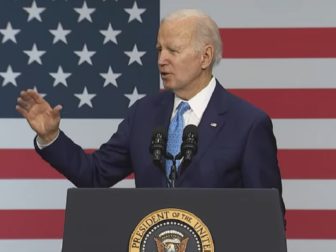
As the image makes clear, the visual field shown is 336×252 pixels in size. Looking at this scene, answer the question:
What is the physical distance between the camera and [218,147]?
1897 millimetres

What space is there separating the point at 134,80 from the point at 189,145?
1428mm

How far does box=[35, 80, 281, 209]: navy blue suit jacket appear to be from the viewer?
1.88 m

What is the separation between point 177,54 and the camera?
1.93m

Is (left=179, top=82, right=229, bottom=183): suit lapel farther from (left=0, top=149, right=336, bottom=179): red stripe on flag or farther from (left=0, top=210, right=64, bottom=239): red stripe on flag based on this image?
(left=0, top=210, right=64, bottom=239): red stripe on flag

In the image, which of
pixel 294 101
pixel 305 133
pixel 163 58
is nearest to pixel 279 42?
pixel 294 101

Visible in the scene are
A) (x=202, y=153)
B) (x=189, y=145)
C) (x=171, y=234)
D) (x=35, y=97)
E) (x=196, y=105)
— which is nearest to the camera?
(x=171, y=234)

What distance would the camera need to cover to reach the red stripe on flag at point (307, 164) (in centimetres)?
292

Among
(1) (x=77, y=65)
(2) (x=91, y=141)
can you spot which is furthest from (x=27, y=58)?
(2) (x=91, y=141)

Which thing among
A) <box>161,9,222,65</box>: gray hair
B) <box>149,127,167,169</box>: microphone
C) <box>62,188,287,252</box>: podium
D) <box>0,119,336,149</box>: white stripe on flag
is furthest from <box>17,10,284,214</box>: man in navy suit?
<box>0,119,336,149</box>: white stripe on flag

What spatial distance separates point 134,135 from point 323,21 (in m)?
1.20

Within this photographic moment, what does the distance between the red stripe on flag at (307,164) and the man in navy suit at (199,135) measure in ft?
3.12

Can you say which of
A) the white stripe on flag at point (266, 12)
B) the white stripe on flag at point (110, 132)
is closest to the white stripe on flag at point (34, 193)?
the white stripe on flag at point (110, 132)

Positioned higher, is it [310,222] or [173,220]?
[310,222]

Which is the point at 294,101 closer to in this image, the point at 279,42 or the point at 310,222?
the point at 279,42
